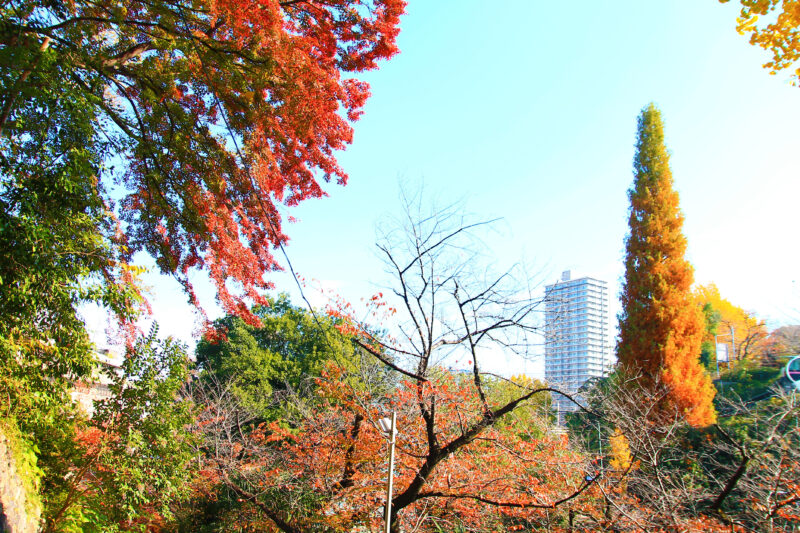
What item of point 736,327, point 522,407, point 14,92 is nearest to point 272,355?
point 522,407

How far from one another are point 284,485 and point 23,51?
7266 millimetres

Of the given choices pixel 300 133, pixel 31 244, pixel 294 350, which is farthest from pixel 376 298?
pixel 294 350

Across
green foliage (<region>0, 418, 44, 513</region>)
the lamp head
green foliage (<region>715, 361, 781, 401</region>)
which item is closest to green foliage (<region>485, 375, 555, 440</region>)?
the lamp head

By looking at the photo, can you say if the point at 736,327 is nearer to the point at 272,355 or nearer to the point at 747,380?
the point at 747,380

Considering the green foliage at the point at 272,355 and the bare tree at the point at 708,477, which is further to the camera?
the green foliage at the point at 272,355

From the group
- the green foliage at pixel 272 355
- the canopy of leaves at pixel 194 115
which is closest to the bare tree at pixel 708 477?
the canopy of leaves at pixel 194 115

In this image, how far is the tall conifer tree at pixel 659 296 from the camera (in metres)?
13.9

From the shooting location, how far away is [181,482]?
22.0ft

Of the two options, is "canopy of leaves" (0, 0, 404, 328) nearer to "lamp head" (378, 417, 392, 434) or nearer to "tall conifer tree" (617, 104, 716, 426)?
"lamp head" (378, 417, 392, 434)

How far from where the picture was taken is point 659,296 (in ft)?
49.8

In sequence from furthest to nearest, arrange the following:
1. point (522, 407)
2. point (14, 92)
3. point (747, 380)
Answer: point (747, 380) < point (522, 407) < point (14, 92)

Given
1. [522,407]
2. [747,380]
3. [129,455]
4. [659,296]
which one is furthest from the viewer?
[747,380]

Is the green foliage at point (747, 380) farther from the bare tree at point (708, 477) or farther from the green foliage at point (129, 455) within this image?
the green foliage at point (129, 455)

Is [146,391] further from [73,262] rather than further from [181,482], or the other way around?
[73,262]
